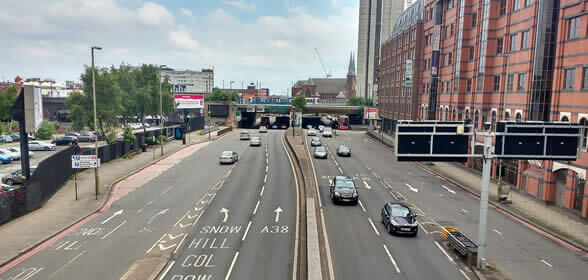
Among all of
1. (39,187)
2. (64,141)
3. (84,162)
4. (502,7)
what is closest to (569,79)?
(502,7)

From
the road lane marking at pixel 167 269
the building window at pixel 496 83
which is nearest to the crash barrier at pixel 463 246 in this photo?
the road lane marking at pixel 167 269

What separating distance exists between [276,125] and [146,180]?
3450 inches

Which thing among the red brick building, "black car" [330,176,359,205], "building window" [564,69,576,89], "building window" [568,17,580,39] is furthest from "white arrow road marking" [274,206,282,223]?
"building window" [568,17,580,39]

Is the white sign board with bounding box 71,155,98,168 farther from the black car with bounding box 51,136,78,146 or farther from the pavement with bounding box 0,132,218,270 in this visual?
the black car with bounding box 51,136,78,146

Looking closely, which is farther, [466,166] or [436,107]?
[436,107]

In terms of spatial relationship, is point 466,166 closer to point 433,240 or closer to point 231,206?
point 433,240

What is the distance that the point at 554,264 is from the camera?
64.7ft

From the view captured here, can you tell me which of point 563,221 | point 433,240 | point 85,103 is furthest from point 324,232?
point 85,103

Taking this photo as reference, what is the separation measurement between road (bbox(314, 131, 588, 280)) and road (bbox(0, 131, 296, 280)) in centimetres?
332

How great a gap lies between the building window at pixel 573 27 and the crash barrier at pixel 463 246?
21549mm

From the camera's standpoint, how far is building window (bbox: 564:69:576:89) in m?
31.1

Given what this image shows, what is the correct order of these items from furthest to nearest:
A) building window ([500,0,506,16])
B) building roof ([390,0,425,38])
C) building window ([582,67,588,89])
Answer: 1. building roof ([390,0,425,38])
2. building window ([500,0,506,16])
3. building window ([582,67,588,89])

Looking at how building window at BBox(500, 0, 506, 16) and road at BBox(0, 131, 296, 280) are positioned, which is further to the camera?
building window at BBox(500, 0, 506, 16)

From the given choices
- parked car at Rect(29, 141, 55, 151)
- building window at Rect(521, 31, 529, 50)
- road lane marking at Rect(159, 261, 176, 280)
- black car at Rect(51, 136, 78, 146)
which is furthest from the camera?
black car at Rect(51, 136, 78, 146)
